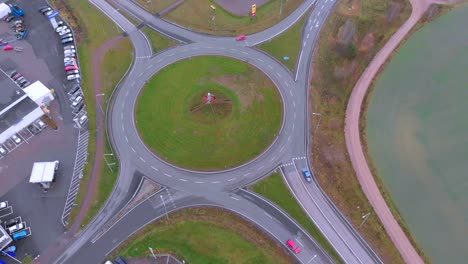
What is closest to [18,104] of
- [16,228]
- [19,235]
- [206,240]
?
[16,228]

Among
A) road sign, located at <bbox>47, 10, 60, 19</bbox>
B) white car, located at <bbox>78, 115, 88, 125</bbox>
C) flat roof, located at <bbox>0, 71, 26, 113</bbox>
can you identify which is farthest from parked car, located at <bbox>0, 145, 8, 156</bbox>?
road sign, located at <bbox>47, 10, 60, 19</bbox>

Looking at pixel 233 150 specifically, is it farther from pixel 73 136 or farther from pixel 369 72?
pixel 369 72

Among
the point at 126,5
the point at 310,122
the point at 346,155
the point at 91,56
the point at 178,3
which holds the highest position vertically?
the point at 126,5

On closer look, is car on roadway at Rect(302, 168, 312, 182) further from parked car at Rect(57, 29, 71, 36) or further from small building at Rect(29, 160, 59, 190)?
parked car at Rect(57, 29, 71, 36)

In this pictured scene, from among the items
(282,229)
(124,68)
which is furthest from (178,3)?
(282,229)

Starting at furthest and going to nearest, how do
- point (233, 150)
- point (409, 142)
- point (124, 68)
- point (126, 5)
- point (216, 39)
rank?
point (126, 5)
point (216, 39)
point (124, 68)
point (409, 142)
point (233, 150)

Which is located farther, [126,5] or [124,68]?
[126,5]

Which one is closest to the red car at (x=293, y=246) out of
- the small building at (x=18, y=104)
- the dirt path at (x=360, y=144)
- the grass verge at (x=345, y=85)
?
the grass verge at (x=345, y=85)
